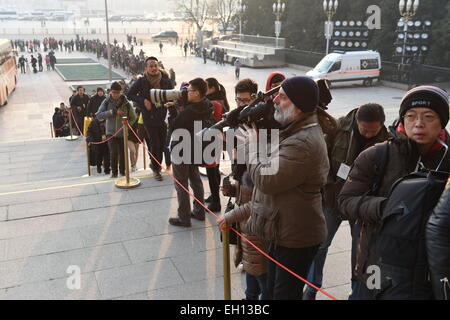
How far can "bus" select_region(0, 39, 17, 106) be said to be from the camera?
23.6 metres

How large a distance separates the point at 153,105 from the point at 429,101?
4903 millimetres

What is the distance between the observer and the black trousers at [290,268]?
2.99 metres

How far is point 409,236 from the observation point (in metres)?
2.13

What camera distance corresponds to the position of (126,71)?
3644 centimetres

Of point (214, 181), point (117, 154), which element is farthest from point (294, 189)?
point (117, 154)

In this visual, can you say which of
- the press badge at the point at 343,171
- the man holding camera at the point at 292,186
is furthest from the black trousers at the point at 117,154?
the man holding camera at the point at 292,186

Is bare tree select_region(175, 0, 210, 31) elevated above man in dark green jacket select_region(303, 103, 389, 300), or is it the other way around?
bare tree select_region(175, 0, 210, 31)

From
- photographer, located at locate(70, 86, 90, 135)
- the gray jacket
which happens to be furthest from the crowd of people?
photographer, located at locate(70, 86, 90, 135)

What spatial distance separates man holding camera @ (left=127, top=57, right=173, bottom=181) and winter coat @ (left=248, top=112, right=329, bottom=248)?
4187 mm

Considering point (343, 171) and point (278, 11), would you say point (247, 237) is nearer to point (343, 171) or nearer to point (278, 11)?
point (343, 171)

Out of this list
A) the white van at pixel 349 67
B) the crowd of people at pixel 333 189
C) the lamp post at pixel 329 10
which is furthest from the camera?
the lamp post at pixel 329 10

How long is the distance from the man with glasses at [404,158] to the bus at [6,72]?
23950 millimetres

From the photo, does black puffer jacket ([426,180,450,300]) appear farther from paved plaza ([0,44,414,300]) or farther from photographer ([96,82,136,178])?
photographer ([96,82,136,178])

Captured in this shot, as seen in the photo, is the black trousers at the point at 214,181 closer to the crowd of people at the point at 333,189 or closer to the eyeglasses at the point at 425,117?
the crowd of people at the point at 333,189
